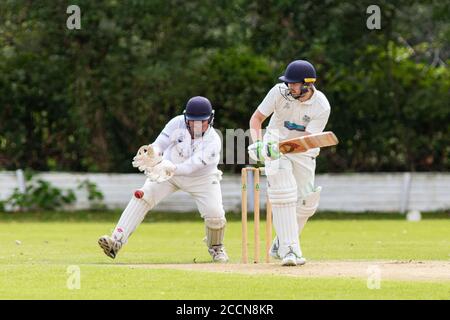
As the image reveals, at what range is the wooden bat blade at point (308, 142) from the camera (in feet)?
34.4

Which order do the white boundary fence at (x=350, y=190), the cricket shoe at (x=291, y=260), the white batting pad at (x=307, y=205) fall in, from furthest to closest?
the white boundary fence at (x=350, y=190)
the white batting pad at (x=307, y=205)
the cricket shoe at (x=291, y=260)

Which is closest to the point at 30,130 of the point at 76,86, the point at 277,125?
the point at 76,86

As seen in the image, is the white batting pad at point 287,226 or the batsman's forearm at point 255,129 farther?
the batsman's forearm at point 255,129

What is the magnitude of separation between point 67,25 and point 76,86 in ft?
5.38

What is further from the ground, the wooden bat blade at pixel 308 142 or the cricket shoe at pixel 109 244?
the wooden bat blade at pixel 308 142

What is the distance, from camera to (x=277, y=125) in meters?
11.3

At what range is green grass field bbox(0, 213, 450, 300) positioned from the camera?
8.88 metres

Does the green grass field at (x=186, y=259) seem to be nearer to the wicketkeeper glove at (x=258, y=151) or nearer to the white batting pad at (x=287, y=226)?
the white batting pad at (x=287, y=226)

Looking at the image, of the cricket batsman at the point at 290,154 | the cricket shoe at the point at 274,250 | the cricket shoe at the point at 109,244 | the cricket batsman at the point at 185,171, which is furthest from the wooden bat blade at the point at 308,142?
the cricket shoe at the point at 109,244

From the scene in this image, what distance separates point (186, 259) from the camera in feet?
41.0

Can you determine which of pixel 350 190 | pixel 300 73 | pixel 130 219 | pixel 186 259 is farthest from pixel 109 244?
pixel 350 190

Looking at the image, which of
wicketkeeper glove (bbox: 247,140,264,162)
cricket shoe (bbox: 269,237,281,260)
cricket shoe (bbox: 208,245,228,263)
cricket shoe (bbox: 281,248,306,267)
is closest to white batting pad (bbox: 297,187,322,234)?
cricket shoe (bbox: 269,237,281,260)

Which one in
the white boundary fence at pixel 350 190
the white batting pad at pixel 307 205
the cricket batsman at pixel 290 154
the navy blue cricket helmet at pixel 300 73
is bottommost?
the white boundary fence at pixel 350 190
